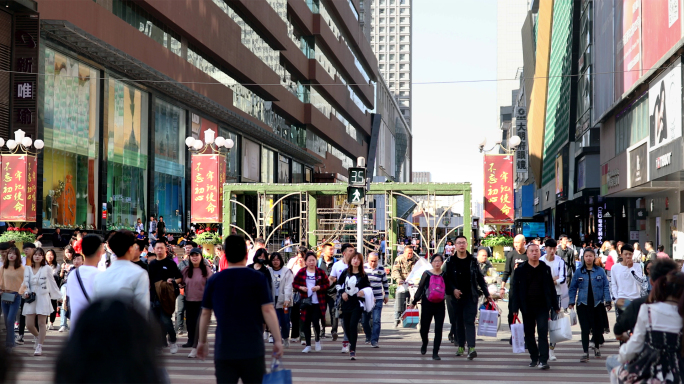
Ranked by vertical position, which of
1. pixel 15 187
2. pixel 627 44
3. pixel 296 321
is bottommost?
pixel 296 321

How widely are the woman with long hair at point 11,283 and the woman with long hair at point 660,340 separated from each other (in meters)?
9.85

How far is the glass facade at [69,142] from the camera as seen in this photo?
96.7ft

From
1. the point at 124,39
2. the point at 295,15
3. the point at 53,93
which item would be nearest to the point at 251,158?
the point at 295,15

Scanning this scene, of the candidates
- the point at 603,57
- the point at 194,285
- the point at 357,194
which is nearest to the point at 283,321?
the point at 194,285

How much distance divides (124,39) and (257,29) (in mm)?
20156

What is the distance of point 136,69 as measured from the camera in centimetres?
3372

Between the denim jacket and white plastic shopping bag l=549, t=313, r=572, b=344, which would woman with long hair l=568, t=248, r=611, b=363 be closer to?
the denim jacket

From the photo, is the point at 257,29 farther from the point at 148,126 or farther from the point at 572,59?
the point at 572,59

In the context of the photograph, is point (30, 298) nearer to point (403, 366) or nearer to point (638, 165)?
point (403, 366)

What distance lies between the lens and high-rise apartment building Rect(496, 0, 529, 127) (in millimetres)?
180250

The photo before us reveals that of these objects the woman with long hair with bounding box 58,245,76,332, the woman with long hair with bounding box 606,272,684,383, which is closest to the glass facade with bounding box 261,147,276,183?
the woman with long hair with bounding box 58,245,76,332

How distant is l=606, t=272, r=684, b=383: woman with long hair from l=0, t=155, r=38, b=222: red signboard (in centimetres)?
2342

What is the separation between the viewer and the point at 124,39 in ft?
109

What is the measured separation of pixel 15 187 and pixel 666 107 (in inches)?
912
